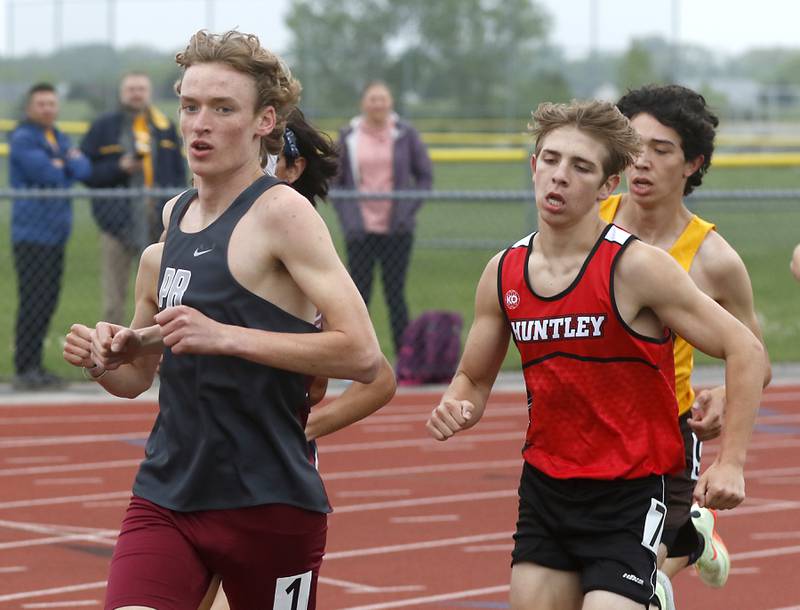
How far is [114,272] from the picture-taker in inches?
487

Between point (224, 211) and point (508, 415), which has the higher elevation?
point (224, 211)

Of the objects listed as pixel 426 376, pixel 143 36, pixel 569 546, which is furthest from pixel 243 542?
pixel 143 36

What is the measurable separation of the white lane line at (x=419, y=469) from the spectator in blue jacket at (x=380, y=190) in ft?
10.5

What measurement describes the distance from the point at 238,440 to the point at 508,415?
7348mm

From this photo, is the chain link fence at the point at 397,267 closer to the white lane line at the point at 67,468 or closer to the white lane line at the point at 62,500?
the white lane line at the point at 67,468

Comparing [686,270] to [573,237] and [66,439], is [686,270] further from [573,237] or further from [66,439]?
[66,439]

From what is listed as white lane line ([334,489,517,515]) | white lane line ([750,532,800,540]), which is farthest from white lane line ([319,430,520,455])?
white lane line ([750,532,800,540])

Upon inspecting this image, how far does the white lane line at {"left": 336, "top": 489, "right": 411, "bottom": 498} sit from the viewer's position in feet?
27.8

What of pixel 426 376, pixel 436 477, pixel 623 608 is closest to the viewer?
pixel 623 608

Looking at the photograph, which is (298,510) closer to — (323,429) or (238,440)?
(238,440)

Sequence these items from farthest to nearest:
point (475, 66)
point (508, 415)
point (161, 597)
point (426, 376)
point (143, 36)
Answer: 1. point (475, 66)
2. point (143, 36)
3. point (426, 376)
4. point (508, 415)
5. point (161, 597)

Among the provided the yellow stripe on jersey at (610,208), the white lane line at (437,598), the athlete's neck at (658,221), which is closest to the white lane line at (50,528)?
the white lane line at (437,598)

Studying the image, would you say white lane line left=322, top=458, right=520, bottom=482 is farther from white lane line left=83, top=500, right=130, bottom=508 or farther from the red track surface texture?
white lane line left=83, top=500, right=130, bottom=508

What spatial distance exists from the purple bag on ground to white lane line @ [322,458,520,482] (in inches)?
109
